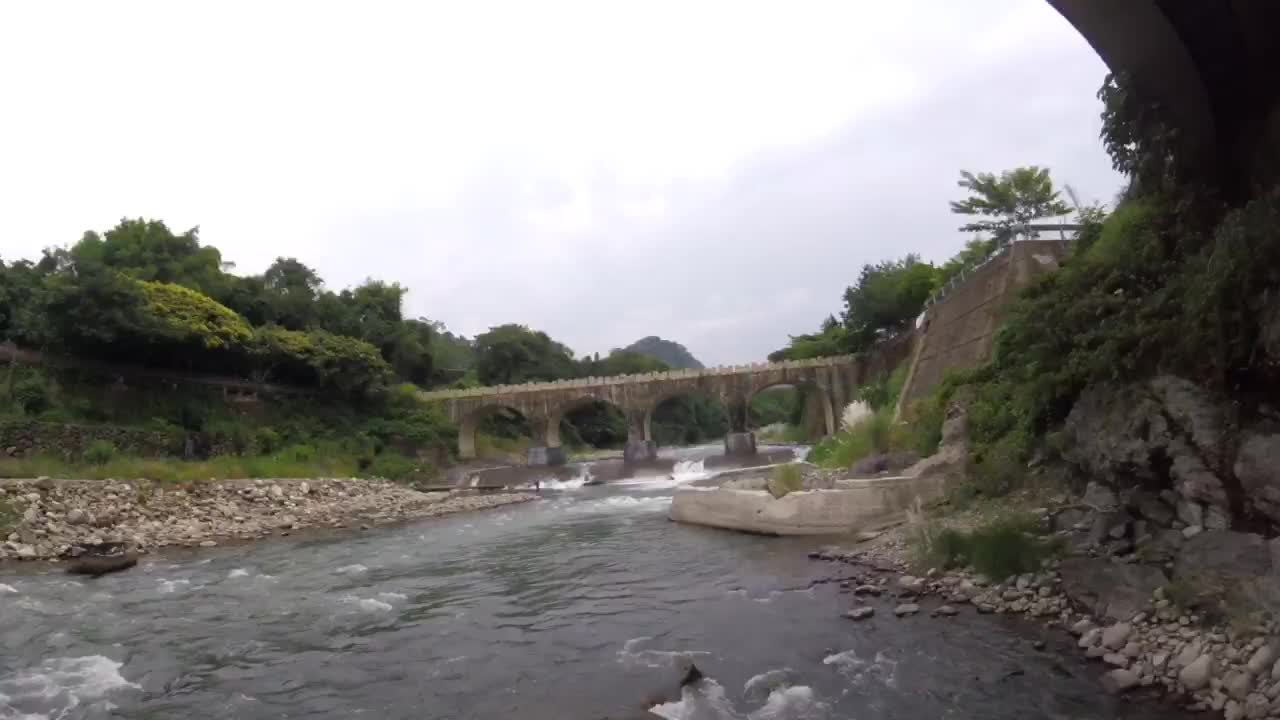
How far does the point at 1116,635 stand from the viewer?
6.77m

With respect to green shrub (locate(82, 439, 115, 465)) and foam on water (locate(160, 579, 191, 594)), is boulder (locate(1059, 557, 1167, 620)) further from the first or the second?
green shrub (locate(82, 439, 115, 465))

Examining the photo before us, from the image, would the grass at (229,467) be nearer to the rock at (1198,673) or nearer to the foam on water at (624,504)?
the foam on water at (624,504)

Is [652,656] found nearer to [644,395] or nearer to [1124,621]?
[1124,621]

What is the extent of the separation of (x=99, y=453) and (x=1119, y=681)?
28.1 m

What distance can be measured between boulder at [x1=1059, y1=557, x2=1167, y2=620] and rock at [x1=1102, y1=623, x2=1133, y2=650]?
0.27 meters

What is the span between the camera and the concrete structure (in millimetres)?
6207

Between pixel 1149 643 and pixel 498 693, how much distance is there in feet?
18.6

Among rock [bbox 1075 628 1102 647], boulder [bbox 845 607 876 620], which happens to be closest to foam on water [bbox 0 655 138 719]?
boulder [bbox 845 607 876 620]

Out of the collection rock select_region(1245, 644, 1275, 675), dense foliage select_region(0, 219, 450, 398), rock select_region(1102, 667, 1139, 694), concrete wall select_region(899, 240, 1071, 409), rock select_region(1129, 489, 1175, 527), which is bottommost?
rock select_region(1102, 667, 1139, 694)

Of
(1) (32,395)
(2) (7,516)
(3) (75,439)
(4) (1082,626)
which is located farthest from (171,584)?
(1) (32,395)

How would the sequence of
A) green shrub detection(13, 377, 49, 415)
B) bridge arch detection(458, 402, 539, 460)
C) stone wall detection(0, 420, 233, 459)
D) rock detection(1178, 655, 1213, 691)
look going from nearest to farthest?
rock detection(1178, 655, 1213, 691) < stone wall detection(0, 420, 233, 459) < green shrub detection(13, 377, 49, 415) < bridge arch detection(458, 402, 539, 460)

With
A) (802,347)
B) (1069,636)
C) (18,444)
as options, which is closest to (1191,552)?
(1069,636)

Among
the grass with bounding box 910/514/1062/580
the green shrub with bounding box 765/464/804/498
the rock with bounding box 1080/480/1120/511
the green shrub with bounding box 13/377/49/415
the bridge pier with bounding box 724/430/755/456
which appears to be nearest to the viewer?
the rock with bounding box 1080/480/1120/511

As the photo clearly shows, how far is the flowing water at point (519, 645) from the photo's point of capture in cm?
657
